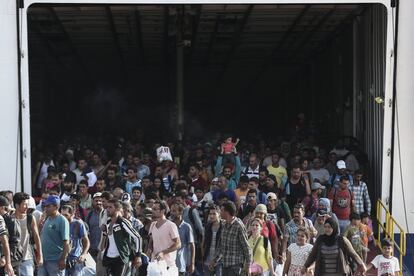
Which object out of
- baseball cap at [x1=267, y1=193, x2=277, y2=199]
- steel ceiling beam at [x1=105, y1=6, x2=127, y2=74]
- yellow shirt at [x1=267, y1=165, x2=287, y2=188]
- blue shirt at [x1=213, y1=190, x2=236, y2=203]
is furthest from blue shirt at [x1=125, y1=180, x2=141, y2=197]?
steel ceiling beam at [x1=105, y1=6, x2=127, y2=74]

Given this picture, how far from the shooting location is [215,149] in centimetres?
2491

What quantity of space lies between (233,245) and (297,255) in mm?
1005

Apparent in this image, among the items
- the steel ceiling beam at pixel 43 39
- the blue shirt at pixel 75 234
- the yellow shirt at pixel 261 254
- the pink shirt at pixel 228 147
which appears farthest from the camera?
the steel ceiling beam at pixel 43 39

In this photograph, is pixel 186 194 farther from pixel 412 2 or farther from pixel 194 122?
pixel 194 122

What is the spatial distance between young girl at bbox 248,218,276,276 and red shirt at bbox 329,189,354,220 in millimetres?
3625

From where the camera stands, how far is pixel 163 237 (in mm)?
14445

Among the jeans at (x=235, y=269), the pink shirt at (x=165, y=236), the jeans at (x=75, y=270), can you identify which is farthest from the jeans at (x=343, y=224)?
the jeans at (x=75, y=270)

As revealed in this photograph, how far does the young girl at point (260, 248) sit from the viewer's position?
1505 centimetres

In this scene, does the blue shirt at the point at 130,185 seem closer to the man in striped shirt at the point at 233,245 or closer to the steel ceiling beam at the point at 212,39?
the man in striped shirt at the point at 233,245

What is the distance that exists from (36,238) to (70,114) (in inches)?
1230

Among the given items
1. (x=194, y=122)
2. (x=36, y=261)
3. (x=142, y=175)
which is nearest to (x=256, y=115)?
(x=194, y=122)

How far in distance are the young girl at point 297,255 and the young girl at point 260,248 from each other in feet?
1.57

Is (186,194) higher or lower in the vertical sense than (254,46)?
lower

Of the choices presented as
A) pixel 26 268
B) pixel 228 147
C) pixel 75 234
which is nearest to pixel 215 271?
pixel 75 234
